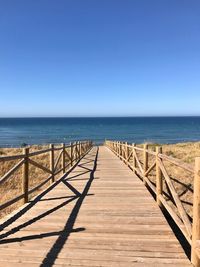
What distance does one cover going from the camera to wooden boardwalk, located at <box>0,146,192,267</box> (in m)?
3.77

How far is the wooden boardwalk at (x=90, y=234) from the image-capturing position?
3766 millimetres

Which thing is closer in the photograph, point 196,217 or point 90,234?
point 196,217

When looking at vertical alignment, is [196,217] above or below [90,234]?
above

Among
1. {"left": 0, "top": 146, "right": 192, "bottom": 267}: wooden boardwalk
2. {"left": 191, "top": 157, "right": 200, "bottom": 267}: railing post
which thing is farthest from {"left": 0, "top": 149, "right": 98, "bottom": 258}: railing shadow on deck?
{"left": 191, "top": 157, "right": 200, "bottom": 267}: railing post

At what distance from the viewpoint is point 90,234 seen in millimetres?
4656

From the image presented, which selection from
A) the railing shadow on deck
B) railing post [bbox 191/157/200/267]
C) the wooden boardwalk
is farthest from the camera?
the railing shadow on deck

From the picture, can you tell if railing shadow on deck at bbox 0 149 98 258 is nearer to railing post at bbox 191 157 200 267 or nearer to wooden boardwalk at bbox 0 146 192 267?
wooden boardwalk at bbox 0 146 192 267

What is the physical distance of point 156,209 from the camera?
6.14 m

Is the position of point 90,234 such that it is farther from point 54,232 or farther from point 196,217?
point 196,217

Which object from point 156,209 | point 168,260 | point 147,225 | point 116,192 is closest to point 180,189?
point 116,192

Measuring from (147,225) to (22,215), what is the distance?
241 centimetres

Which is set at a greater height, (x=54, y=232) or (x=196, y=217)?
(x=196, y=217)

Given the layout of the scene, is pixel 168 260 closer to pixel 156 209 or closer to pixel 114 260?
pixel 114 260

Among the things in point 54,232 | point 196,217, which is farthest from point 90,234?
point 196,217
